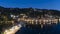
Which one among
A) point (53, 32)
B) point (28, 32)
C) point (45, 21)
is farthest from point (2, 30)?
point (45, 21)

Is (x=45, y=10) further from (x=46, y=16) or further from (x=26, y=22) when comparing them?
(x=26, y=22)

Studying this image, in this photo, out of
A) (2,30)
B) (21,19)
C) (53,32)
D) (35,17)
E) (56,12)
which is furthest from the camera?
(56,12)

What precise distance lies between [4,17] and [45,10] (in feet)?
82.8

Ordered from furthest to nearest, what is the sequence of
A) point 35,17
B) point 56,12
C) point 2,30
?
point 56,12, point 35,17, point 2,30

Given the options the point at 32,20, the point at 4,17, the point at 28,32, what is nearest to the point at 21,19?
the point at 32,20

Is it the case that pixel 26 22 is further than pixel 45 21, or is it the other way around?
pixel 45 21

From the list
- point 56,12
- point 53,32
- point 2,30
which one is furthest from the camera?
point 56,12

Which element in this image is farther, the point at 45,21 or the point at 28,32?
the point at 45,21

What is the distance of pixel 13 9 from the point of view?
8144 cm

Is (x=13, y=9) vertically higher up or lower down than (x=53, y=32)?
higher up

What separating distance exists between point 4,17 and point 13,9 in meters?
20.5

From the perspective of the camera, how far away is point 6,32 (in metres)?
47.6

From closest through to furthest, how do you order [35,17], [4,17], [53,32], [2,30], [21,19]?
[2,30] < [53,32] < [4,17] < [21,19] < [35,17]

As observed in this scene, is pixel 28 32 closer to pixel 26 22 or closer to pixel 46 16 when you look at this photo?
pixel 26 22
